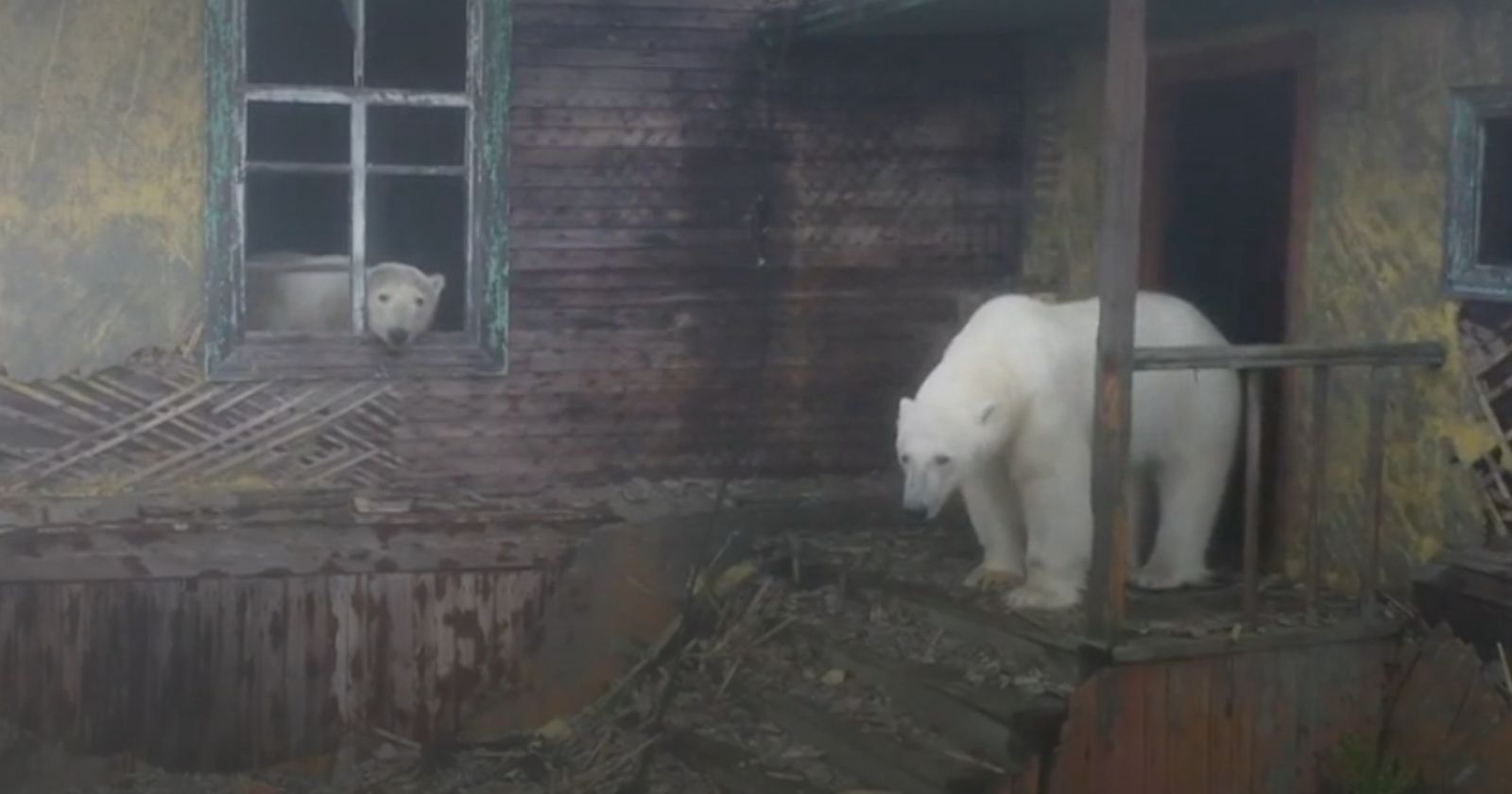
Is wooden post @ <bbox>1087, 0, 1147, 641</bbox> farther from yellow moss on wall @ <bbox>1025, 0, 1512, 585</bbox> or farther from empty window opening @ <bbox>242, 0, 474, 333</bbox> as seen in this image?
empty window opening @ <bbox>242, 0, 474, 333</bbox>

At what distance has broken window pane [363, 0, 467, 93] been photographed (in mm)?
9828

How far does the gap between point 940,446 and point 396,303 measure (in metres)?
2.46

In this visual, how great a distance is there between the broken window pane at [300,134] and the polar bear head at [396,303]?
3.00 m

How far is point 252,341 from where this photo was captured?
8.05 metres

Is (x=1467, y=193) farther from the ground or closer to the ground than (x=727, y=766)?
farther from the ground

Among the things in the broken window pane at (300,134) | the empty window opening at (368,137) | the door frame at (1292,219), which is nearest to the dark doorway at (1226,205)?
the door frame at (1292,219)

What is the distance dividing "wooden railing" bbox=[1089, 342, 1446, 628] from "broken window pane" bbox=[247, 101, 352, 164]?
19.6 ft

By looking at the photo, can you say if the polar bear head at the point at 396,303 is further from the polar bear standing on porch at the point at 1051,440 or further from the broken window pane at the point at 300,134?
the broken window pane at the point at 300,134

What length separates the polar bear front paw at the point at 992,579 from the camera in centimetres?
730

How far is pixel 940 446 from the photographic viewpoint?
6.84 m

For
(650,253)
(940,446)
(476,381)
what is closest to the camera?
(940,446)

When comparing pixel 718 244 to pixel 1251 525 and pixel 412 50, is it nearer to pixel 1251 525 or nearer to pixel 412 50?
pixel 412 50

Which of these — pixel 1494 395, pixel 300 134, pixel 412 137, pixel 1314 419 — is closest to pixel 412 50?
pixel 412 137

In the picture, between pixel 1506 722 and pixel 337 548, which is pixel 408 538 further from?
pixel 1506 722
